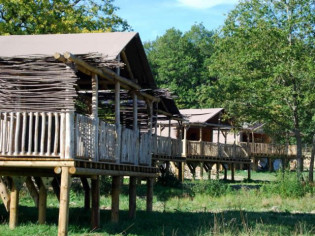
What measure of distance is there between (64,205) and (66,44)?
4618mm

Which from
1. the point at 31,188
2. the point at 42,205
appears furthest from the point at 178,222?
the point at 31,188

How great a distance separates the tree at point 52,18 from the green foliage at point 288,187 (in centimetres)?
1089

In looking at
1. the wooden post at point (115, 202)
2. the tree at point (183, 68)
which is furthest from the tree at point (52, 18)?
the tree at point (183, 68)

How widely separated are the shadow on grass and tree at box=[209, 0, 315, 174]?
990 centimetres

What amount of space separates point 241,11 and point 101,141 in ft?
57.5

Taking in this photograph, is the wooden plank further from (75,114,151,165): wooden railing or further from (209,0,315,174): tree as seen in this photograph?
(209,0,315,174): tree

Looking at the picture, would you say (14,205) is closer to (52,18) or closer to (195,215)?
(195,215)

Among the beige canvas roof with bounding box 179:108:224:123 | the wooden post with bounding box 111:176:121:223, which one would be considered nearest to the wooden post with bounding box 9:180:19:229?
the wooden post with bounding box 111:176:121:223

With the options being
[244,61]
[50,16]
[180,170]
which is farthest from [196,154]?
[50,16]

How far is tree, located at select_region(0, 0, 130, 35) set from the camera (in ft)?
90.3

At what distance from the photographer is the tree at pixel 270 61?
27938 mm

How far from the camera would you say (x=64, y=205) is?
11.9 m

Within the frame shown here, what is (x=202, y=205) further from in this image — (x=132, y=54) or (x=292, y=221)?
(x=132, y=54)

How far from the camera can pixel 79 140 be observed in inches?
495
